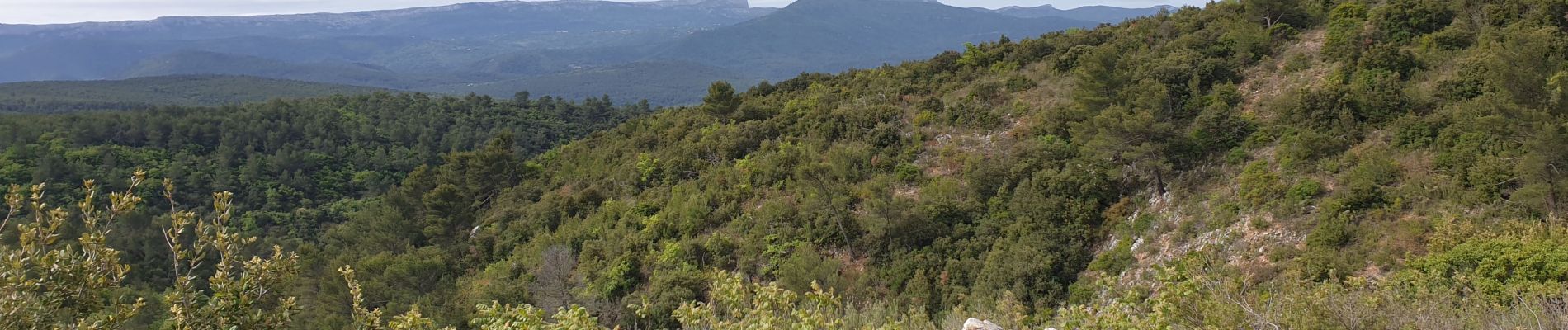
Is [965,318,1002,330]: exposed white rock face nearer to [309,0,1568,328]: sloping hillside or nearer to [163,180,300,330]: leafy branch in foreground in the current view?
[309,0,1568,328]: sloping hillside

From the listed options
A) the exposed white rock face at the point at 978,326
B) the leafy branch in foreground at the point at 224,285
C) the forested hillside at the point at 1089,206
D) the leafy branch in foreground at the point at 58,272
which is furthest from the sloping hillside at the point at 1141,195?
the leafy branch in foreground at the point at 58,272

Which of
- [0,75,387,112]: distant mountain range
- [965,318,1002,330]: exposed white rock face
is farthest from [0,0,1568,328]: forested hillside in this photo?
[0,75,387,112]: distant mountain range

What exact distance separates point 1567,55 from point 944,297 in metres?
11.6

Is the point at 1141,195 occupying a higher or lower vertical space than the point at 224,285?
lower

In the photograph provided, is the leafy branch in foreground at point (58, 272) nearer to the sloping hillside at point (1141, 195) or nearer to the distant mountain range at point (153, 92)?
the sloping hillside at point (1141, 195)

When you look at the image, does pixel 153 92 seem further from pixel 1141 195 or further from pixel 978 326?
pixel 978 326

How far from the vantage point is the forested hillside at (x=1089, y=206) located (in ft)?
21.1

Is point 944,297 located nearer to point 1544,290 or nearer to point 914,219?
point 914,219

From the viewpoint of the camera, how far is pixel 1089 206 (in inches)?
550

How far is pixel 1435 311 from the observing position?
226 inches

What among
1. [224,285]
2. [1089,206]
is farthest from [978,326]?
[1089,206]

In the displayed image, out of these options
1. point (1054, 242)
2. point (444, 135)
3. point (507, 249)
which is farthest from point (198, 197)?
point (1054, 242)

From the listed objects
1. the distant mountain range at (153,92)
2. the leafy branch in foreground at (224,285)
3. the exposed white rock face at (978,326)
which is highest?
the leafy branch in foreground at (224,285)

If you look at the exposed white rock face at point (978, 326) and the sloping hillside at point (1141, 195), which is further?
the sloping hillside at point (1141, 195)
